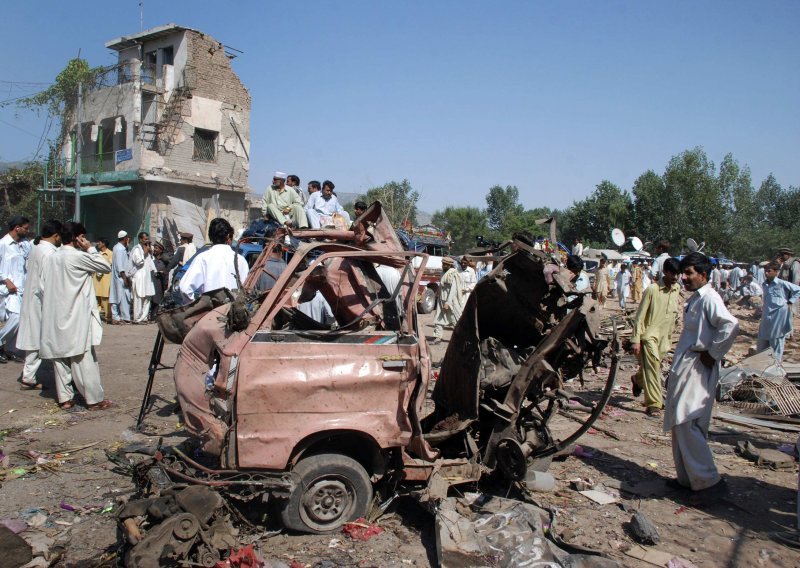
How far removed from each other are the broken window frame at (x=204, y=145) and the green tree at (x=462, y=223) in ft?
138

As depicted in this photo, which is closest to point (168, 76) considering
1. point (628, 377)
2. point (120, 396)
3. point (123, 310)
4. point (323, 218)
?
point (123, 310)

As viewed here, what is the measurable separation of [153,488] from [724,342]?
15.0 ft

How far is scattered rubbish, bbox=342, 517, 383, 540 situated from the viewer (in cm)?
390

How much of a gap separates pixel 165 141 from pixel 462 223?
149 feet

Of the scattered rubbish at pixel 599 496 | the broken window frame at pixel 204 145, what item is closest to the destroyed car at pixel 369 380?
the scattered rubbish at pixel 599 496

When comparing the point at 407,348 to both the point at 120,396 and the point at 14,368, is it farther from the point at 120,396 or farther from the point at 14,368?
the point at 14,368

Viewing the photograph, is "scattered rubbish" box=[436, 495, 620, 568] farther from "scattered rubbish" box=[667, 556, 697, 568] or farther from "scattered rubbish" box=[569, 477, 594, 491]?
"scattered rubbish" box=[569, 477, 594, 491]

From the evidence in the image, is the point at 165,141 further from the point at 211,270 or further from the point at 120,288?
the point at 211,270

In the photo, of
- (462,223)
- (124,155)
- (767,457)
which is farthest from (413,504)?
(462,223)

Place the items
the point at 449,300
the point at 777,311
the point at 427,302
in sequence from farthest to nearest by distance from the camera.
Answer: the point at 427,302
the point at 449,300
the point at 777,311

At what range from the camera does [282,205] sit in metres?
10.8

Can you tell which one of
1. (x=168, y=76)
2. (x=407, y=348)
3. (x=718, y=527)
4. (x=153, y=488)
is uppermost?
(x=168, y=76)

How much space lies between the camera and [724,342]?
4832mm

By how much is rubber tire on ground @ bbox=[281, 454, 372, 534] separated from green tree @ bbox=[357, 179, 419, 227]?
13.1 metres
